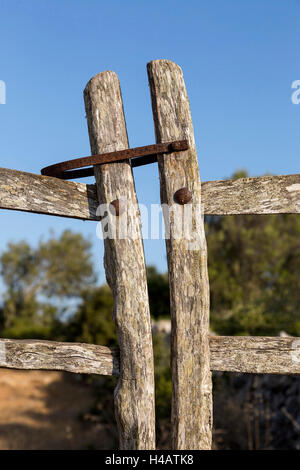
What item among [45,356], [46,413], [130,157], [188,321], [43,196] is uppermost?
[130,157]

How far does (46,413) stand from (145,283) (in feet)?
25.4

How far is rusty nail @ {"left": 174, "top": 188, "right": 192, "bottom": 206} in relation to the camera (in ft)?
9.12

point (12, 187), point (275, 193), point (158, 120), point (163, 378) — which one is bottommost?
point (163, 378)

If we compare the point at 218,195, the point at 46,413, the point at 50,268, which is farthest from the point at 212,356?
the point at 50,268

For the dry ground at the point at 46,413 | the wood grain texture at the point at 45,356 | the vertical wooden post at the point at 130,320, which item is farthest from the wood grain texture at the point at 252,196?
the dry ground at the point at 46,413

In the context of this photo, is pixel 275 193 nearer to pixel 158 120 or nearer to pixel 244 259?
pixel 158 120

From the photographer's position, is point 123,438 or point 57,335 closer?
point 123,438

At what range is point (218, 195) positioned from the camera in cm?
290

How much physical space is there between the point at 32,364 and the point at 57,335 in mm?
9997

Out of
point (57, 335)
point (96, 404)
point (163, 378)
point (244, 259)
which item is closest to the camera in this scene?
point (163, 378)

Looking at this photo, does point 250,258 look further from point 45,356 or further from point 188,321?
point 45,356

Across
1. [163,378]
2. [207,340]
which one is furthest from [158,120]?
[163,378]

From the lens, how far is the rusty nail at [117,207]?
111 inches
